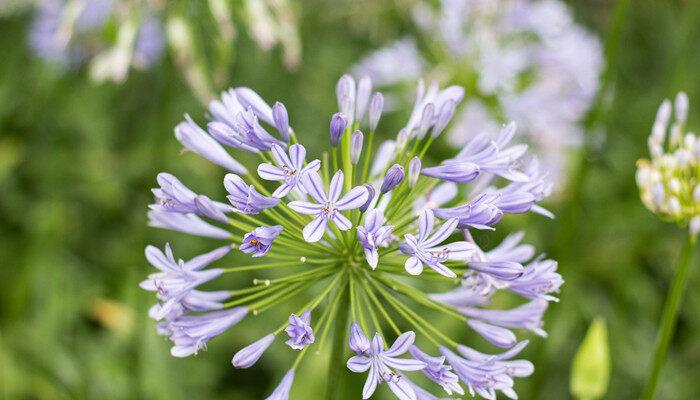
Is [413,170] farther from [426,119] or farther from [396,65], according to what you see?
[396,65]

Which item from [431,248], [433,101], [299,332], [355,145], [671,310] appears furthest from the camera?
[671,310]

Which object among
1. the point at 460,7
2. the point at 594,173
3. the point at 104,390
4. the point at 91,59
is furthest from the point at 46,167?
the point at 594,173

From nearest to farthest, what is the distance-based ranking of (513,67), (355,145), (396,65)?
1. (355,145)
2. (513,67)
3. (396,65)

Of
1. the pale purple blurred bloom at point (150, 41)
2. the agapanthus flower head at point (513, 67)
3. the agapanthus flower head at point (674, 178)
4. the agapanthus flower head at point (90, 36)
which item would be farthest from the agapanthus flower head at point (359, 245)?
the pale purple blurred bloom at point (150, 41)

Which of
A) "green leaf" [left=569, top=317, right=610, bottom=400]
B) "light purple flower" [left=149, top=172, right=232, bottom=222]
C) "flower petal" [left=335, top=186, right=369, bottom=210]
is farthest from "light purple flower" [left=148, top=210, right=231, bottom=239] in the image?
"green leaf" [left=569, top=317, right=610, bottom=400]

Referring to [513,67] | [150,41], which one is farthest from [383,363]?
→ [150,41]

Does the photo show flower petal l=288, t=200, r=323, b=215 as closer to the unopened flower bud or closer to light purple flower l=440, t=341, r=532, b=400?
the unopened flower bud

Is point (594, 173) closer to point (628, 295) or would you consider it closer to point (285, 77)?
point (628, 295)

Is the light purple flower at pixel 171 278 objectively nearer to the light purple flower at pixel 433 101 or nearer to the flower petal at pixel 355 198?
the flower petal at pixel 355 198
